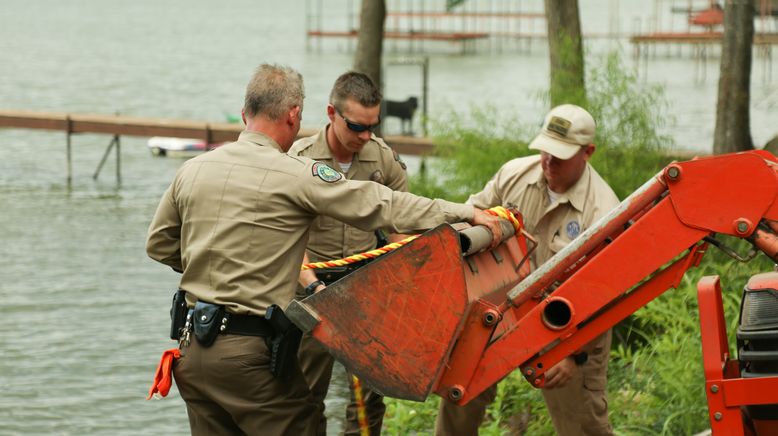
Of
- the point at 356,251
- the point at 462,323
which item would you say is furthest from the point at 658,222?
the point at 356,251

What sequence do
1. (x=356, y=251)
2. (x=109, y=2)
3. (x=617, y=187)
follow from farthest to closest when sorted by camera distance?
(x=109, y=2) → (x=617, y=187) → (x=356, y=251)

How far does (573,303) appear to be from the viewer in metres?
4.68

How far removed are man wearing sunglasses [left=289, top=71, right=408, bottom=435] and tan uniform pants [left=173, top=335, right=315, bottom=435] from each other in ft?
3.36

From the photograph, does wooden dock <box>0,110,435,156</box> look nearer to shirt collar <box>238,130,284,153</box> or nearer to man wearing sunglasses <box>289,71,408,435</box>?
man wearing sunglasses <box>289,71,408,435</box>

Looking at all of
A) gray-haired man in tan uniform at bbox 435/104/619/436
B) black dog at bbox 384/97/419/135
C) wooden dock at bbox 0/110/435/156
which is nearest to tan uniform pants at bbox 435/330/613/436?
gray-haired man in tan uniform at bbox 435/104/619/436

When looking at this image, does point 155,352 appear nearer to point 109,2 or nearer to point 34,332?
point 34,332

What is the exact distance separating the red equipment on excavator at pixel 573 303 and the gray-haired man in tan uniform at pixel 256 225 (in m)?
0.34

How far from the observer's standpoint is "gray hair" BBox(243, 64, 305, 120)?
16.3 feet

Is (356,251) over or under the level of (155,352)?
over

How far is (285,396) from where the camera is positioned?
501cm

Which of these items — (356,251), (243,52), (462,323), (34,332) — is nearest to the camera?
(462,323)

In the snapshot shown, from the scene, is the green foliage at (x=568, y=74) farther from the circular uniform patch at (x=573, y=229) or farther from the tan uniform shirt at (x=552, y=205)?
the circular uniform patch at (x=573, y=229)

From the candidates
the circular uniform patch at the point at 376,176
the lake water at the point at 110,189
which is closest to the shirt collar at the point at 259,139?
the circular uniform patch at the point at 376,176

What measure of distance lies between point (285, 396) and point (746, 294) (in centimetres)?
181
